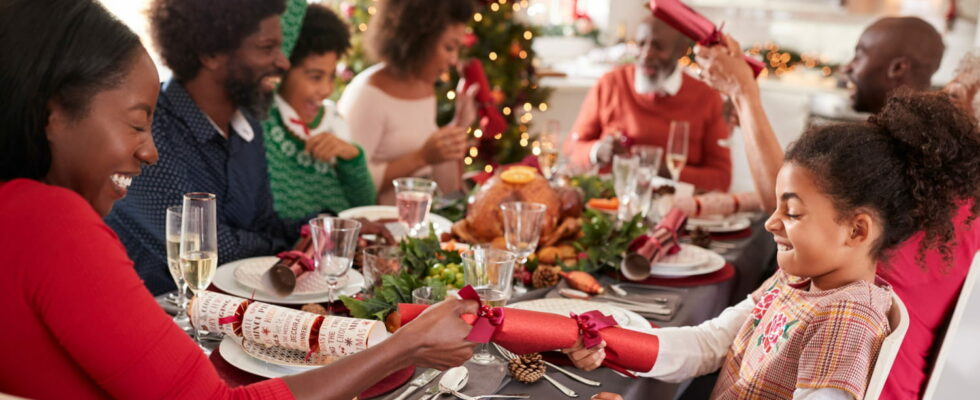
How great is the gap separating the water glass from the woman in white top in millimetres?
1692

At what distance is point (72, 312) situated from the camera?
99 centimetres

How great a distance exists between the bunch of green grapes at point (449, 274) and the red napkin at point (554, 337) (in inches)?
13.6

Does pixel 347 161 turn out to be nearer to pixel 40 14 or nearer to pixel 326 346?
pixel 326 346

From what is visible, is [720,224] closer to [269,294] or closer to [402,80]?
[269,294]

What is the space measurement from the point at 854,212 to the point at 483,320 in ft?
2.09

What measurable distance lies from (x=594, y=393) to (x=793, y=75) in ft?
19.8

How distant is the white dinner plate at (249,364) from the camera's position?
1.39m

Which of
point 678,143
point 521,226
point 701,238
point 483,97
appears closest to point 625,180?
point 701,238

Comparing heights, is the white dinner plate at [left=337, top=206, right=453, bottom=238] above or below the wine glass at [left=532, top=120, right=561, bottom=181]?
below

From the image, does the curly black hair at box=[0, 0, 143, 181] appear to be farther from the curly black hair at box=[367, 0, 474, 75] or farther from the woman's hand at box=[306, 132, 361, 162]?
the curly black hair at box=[367, 0, 474, 75]

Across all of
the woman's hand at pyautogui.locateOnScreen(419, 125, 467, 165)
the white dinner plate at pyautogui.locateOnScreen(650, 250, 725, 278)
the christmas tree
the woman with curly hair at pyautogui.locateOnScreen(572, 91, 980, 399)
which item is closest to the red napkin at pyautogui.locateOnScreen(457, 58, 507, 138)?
the christmas tree

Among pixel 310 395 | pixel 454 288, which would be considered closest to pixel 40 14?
pixel 310 395

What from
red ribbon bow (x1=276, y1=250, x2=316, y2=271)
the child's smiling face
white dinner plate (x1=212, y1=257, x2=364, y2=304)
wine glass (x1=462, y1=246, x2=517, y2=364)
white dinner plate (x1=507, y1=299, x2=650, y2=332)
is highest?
the child's smiling face

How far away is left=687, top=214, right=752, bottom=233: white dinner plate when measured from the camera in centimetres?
259
